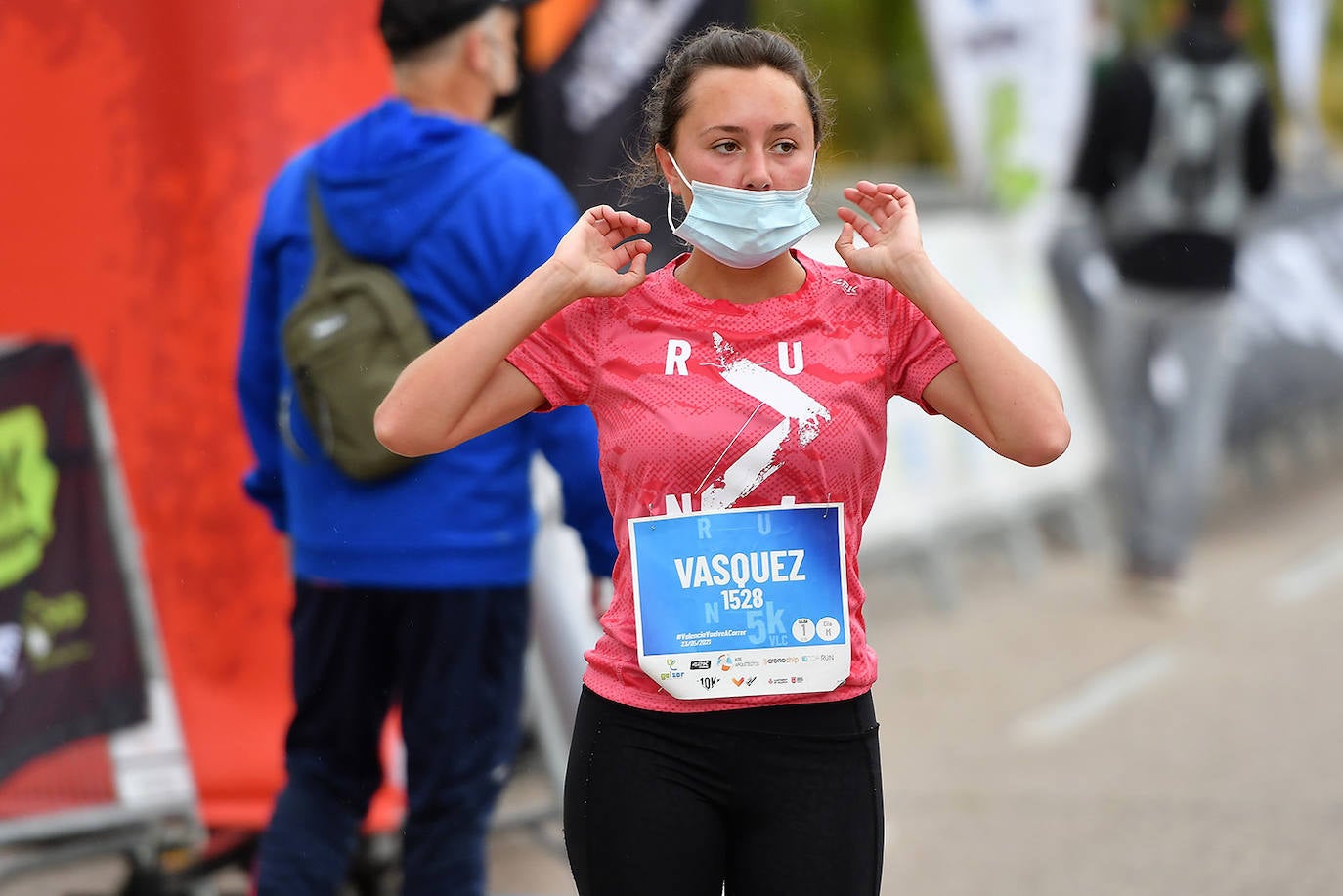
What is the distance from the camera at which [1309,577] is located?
8.84 meters

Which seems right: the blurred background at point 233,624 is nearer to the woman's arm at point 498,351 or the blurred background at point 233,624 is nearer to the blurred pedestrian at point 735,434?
the blurred pedestrian at point 735,434

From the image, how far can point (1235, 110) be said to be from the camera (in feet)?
26.3

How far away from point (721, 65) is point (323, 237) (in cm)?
134

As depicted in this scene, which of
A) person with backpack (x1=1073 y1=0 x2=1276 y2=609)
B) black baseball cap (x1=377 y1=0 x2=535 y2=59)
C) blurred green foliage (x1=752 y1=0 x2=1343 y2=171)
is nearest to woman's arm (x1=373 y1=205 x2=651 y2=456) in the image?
black baseball cap (x1=377 y1=0 x2=535 y2=59)

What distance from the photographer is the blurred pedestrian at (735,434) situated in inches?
98.0

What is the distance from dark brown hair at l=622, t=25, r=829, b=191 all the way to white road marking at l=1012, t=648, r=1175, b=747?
4009 millimetres

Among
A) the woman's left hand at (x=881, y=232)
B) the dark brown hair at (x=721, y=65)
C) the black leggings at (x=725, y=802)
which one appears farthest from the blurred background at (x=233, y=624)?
the black leggings at (x=725, y=802)

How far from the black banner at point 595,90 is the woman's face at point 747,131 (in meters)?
3.80

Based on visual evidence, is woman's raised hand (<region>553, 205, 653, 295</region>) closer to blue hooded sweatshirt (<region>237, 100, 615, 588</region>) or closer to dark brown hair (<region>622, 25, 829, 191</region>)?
dark brown hair (<region>622, 25, 829, 191</region>)

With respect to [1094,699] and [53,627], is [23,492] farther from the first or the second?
[1094,699]

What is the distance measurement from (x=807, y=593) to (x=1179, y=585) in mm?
6277

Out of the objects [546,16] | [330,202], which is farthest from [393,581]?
[546,16]

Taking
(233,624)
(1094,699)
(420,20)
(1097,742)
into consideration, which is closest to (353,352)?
(420,20)

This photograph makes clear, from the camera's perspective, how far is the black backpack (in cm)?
351
